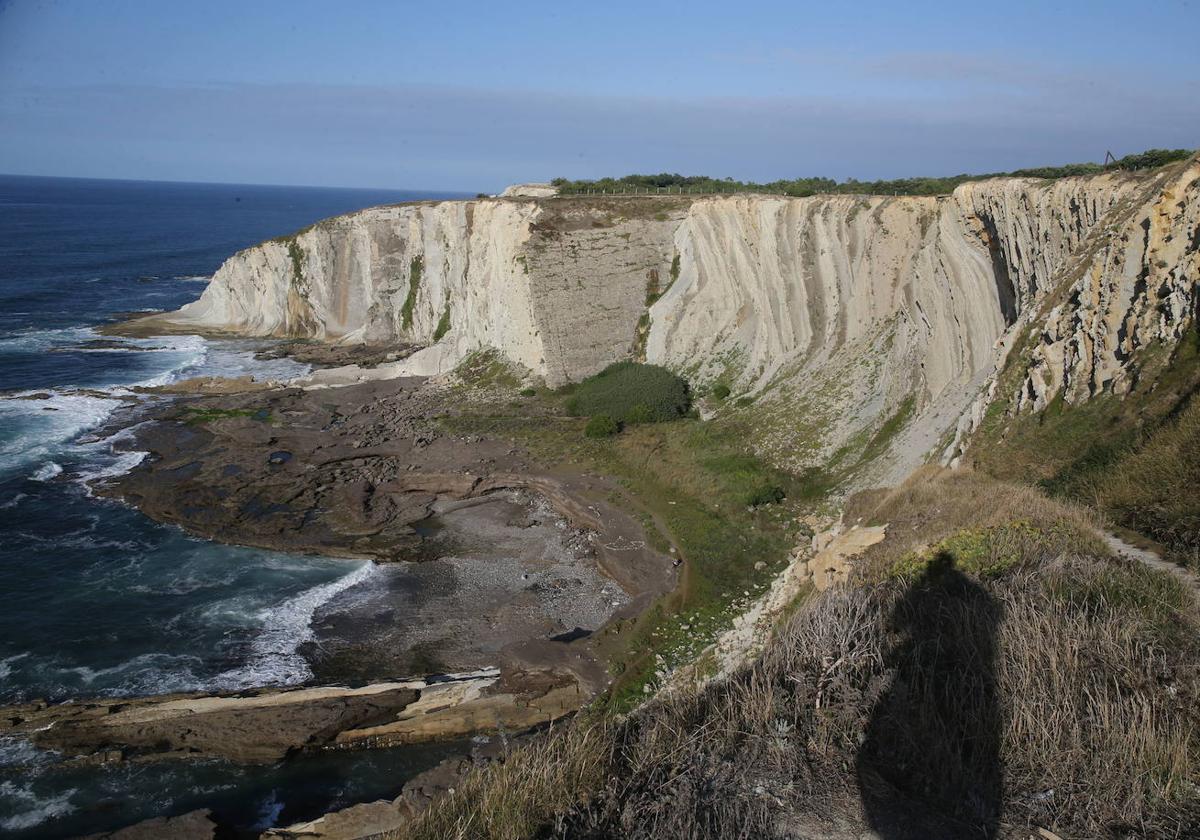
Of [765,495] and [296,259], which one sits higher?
[296,259]

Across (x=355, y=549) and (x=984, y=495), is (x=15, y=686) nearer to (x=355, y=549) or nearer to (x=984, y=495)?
(x=355, y=549)

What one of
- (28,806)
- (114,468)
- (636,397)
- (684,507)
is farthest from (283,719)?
(636,397)

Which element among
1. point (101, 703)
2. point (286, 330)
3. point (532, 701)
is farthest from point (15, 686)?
point (286, 330)

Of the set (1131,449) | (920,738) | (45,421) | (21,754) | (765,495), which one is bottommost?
(21,754)

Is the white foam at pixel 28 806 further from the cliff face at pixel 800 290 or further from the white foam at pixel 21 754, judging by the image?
the cliff face at pixel 800 290

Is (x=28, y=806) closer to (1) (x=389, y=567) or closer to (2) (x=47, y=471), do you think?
(1) (x=389, y=567)

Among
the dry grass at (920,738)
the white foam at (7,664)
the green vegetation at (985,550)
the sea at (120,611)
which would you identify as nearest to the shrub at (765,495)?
the sea at (120,611)
